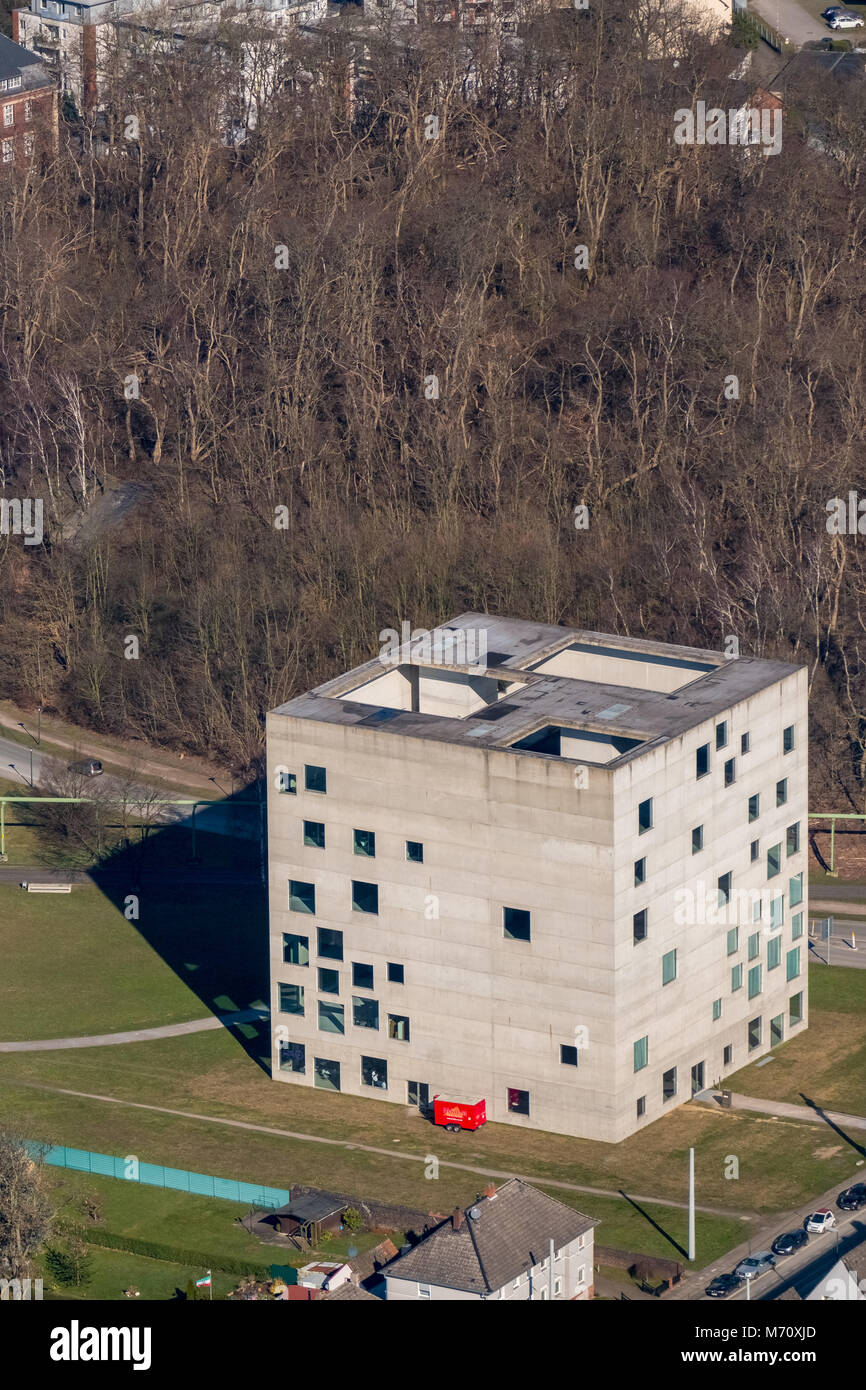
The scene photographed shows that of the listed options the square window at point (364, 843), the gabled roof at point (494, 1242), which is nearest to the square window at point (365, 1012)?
the square window at point (364, 843)

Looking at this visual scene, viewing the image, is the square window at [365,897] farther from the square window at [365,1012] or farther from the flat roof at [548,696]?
the flat roof at [548,696]

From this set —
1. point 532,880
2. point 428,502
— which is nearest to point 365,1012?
point 532,880

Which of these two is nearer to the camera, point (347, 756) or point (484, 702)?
point (347, 756)

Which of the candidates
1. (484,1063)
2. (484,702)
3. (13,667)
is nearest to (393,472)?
(13,667)
